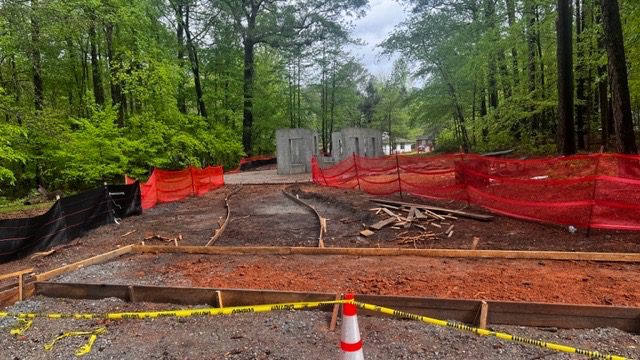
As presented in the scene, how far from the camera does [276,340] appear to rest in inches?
152

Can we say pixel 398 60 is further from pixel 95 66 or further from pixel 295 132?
pixel 95 66

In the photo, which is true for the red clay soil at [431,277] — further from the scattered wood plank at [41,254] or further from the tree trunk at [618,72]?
the tree trunk at [618,72]

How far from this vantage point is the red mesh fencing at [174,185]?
45.9 ft

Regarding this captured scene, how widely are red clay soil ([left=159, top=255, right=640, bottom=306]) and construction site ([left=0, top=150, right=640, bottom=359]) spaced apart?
3 centimetres

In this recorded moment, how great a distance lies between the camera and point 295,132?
24.4 meters

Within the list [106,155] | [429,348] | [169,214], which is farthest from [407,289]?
[106,155]

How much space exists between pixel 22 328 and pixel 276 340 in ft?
10.2

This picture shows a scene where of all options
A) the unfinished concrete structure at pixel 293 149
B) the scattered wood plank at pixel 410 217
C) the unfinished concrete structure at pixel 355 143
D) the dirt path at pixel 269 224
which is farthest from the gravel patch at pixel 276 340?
the unfinished concrete structure at pixel 355 143

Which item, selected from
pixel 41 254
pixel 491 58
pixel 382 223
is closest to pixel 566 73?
pixel 382 223

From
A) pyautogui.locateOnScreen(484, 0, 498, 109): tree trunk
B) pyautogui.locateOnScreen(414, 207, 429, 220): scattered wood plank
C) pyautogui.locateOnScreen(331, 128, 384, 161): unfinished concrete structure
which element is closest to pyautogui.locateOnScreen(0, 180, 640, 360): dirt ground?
pyautogui.locateOnScreen(414, 207, 429, 220): scattered wood plank

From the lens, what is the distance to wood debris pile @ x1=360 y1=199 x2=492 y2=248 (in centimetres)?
805

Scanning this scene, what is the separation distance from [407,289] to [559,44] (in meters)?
10.6

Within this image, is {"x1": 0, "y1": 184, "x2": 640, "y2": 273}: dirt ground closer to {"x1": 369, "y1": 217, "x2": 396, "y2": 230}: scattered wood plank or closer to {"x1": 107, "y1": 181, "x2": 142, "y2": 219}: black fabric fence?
{"x1": 369, "y1": 217, "x2": 396, "y2": 230}: scattered wood plank

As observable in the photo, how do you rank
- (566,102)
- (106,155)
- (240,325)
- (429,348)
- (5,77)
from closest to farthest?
(429,348)
(240,325)
(566,102)
(106,155)
(5,77)
